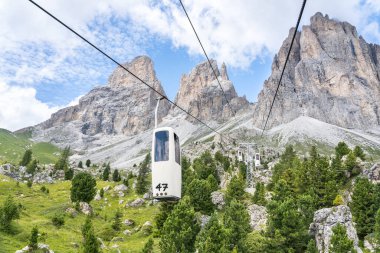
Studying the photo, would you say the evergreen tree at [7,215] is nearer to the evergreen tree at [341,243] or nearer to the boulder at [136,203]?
the boulder at [136,203]

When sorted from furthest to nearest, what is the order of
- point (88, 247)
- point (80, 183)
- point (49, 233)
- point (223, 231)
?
point (80, 183) → point (49, 233) → point (223, 231) → point (88, 247)

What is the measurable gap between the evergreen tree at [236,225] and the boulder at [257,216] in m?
12.4

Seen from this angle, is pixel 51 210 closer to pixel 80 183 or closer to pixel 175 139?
pixel 80 183

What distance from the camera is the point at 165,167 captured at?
23859mm

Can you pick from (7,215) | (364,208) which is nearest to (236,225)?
(364,208)

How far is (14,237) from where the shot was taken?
55969 millimetres

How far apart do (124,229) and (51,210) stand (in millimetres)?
20400

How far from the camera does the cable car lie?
930 inches

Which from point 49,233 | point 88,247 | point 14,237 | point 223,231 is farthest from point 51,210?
point 223,231

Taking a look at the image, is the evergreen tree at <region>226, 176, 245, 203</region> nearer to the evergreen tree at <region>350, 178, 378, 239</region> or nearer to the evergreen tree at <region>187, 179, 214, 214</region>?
the evergreen tree at <region>187, 179, 214, 214</region>

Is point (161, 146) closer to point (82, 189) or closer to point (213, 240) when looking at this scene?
point (213, 240)

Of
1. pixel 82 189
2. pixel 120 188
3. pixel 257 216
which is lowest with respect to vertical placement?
pixel 257 216

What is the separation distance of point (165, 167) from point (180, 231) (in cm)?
3488

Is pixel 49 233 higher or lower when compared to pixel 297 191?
lower
